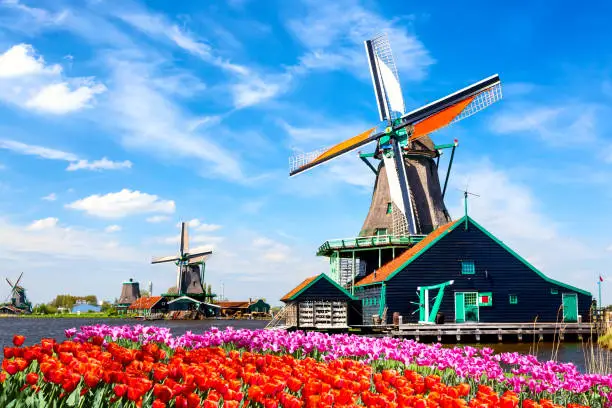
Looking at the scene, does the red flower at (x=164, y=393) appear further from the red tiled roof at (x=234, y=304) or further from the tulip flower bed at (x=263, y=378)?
the red tiled roof at (x=234, y=304)

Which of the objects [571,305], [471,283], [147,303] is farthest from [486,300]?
[147,303]

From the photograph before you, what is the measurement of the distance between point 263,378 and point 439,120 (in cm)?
3302

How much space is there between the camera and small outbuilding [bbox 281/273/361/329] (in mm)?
30125

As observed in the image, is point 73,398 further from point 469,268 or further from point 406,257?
point 469,268

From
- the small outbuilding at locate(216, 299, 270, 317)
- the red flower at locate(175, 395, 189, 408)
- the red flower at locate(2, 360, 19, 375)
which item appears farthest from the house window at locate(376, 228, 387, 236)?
the small outbuilding at locate(216, 299, 270, 317)

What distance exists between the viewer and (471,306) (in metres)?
30.1

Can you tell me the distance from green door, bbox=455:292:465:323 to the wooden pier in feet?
3.95

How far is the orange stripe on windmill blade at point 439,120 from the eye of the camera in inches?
1411

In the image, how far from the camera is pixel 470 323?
28234mm

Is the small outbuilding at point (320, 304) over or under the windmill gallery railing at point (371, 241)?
under

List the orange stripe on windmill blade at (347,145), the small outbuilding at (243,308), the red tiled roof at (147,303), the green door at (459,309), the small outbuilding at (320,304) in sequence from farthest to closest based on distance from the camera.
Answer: the small outbuilding at (243,308)
the red tiled roof at (147,303)
the orange stripe on windmill blade at (347,145)
the small outbuilding at (320,304)
the green door at (459,309)

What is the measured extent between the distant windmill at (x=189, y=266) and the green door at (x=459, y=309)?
177 ft

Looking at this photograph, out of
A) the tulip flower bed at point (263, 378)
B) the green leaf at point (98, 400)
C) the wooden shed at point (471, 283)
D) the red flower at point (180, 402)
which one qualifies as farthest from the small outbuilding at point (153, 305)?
the red flower at point (180, 402)

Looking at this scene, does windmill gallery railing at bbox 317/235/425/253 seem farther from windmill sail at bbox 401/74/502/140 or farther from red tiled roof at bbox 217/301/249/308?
red tiled roof at bbox 217/301/249/308
